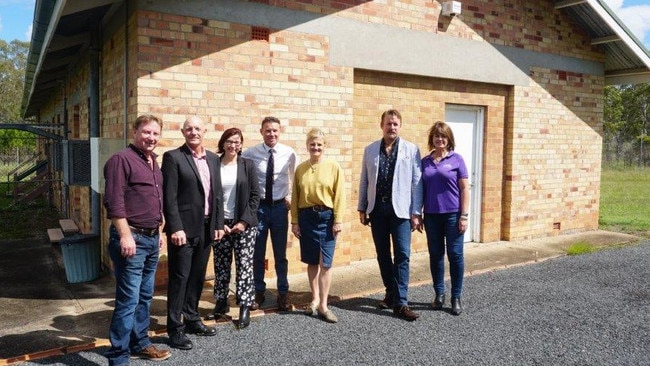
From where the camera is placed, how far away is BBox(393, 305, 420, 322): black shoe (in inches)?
199

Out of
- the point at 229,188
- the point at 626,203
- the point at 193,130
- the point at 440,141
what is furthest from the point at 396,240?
the point at 626,203

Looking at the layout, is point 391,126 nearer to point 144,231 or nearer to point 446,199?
point 446,199

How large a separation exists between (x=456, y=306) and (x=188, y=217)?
2.76 meters

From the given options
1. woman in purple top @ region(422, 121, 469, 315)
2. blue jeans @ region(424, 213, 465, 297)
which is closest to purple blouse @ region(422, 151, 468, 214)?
woman in purple top @ region(422, 121, 469, 315)

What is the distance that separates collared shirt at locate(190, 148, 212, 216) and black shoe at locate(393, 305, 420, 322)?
6.79 feet

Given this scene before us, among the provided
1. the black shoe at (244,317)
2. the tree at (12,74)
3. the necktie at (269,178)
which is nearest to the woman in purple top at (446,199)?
the necktie at (269,178)

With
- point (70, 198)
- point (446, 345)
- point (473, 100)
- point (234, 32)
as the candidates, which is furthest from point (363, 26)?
point (70, 198)

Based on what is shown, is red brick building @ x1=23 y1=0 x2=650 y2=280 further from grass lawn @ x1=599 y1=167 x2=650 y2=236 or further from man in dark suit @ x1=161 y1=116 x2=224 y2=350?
man in dark suit @ x1=161 y1=116 x2=224 y2=350

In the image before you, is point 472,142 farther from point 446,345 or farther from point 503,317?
point 446,345

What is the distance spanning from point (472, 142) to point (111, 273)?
572cm

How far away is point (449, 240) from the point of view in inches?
207

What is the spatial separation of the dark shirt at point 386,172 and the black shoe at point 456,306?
1.26 m

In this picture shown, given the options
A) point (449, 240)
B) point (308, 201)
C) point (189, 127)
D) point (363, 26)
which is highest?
point (363, 26)

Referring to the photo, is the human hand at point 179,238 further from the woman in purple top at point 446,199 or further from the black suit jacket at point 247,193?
the woman in purple top at point 446,199
